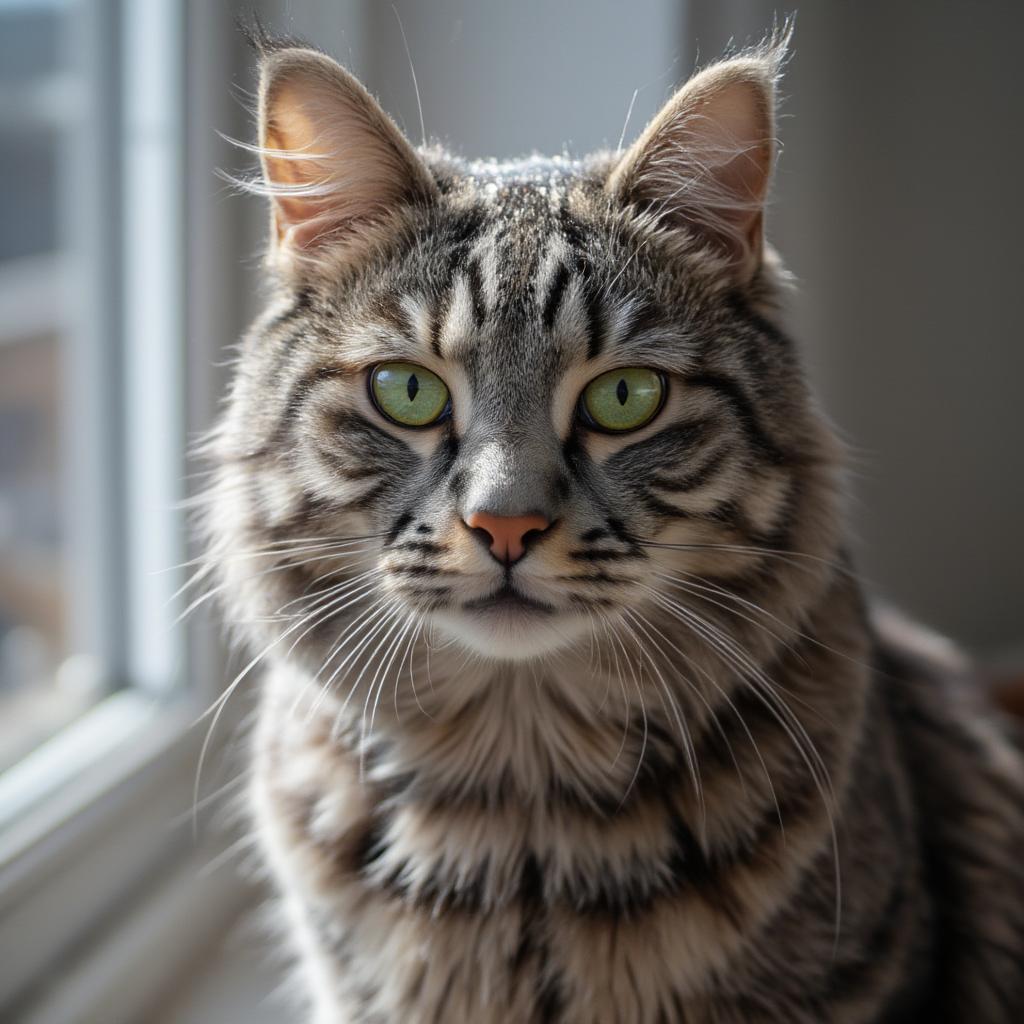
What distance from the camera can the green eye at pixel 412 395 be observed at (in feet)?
3.13

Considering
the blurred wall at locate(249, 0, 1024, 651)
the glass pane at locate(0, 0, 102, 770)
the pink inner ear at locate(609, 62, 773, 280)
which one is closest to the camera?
the pink inner ear at locate(609, 62, 773, 280)

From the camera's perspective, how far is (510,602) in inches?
34.9

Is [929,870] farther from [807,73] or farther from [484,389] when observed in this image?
[807,73]

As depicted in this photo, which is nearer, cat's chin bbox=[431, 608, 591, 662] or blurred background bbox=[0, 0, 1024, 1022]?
cat's chin bbox=[431, 608, 591, 662]

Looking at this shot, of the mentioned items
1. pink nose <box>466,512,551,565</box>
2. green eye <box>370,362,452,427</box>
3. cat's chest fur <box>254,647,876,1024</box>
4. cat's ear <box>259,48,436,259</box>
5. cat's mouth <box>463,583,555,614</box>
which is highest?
cat's ear <box>259,48,436,259</box>

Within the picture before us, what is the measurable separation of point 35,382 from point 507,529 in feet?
3.54

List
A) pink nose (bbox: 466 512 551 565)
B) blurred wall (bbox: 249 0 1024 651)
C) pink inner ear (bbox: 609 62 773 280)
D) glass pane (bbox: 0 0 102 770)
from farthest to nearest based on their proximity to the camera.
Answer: blurred wall (bbox: 249 0 1024 651), glass pane (bbox: 0 0 102 770), pink inner ear (bbox: 609 62 773 280), pink nose (bbox: 466 512 551 565)

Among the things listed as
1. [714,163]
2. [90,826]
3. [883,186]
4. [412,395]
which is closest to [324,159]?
[412,395]

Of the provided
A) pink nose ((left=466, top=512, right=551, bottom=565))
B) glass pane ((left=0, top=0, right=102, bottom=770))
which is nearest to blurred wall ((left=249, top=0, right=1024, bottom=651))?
glass pane ((left=0, top=0, right=102, bottom=770))

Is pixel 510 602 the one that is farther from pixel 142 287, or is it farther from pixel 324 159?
pixel 142 287

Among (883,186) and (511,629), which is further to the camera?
(883,186)

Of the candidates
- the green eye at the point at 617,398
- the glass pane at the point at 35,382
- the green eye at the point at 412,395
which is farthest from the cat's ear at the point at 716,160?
the glass pane at the point at 35,382

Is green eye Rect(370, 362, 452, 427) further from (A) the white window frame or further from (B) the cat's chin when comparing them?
(A) the white window frame

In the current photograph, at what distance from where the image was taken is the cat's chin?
2.92 feet
